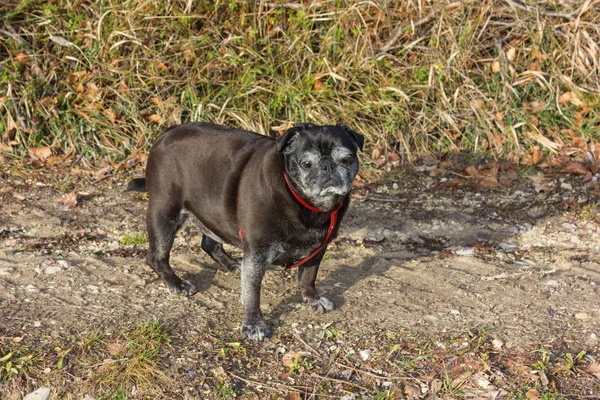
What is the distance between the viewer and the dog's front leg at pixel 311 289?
4.55m

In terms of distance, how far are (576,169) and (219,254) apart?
4.04 m

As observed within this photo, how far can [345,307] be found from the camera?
15.1 ft

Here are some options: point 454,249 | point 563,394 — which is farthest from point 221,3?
point 563,394

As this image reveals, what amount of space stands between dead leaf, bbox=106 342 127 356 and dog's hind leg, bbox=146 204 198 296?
81 centimetres

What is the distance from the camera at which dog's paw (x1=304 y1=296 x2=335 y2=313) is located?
14.9ft

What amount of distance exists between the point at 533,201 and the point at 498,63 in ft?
6.50

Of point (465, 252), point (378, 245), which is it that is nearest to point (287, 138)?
point (378, 245)

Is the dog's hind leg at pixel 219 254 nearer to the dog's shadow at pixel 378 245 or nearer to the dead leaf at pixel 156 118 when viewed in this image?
the dog's shadow at pixel 378 245

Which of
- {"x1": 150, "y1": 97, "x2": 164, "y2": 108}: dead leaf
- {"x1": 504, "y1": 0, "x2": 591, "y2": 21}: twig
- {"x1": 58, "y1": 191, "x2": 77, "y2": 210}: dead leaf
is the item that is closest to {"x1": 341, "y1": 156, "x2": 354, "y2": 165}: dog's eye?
{"x1": 58, "y1": 191, "x2": 77, "y2": 210}: dead leaf

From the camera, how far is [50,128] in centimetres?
738

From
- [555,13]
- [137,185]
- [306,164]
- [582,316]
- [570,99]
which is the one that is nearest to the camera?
[306,164]

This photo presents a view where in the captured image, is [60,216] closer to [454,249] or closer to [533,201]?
[454,249]

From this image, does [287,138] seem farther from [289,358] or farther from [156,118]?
[156,118]

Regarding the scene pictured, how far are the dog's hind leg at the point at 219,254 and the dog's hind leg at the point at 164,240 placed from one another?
18.6 inches
